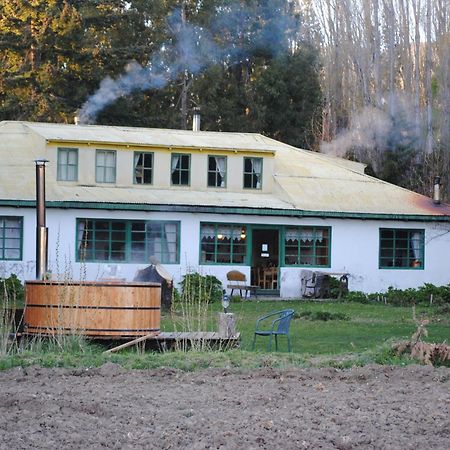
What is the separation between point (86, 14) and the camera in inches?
1647

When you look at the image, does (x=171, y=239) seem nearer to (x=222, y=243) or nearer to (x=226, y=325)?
(x=222, y=243)

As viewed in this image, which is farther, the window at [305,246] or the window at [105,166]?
the window at [305,246]

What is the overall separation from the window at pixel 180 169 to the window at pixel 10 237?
5143mm

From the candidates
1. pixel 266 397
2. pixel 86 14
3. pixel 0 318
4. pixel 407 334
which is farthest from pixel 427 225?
pixel 266 397

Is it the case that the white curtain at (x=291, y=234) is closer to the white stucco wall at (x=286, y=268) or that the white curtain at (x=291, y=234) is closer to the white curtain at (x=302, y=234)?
the white curtain at (x=302, y=234)

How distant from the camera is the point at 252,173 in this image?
33.2 metres

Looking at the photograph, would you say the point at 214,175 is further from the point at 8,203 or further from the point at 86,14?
the point at 86,14

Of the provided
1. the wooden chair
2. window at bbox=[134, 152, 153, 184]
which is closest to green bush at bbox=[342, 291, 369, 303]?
the wooden chair

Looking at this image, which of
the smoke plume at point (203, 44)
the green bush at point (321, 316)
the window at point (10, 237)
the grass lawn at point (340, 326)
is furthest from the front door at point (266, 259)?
the smoke plume at point (203, 44)

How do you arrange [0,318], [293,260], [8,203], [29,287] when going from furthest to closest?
[293,260] → [8,203] → [29,287] → [0,318]

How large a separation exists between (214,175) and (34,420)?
23914 mm

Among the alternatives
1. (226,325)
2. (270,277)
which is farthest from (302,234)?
(226,325)

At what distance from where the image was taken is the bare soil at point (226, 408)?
882 centimetres

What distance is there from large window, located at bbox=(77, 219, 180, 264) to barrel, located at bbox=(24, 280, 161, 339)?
14.5 metres
